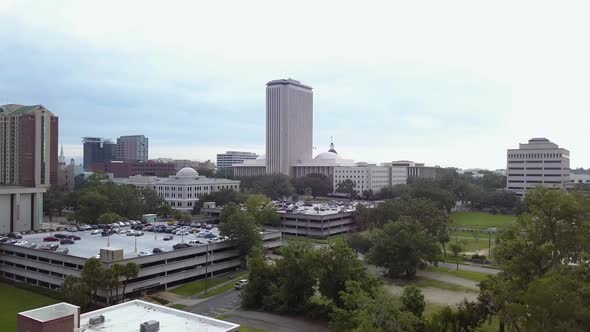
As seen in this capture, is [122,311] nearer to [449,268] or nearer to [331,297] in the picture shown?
[331,297]

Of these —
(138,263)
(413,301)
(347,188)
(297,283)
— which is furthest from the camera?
(347,188)

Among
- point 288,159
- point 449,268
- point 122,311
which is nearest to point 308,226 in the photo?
point 449,268

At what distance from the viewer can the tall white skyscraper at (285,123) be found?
507 ft

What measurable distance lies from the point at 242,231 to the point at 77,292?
19519 millimetres

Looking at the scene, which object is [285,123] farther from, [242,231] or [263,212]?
[242,231]

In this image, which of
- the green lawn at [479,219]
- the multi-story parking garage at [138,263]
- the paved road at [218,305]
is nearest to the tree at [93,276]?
the multi-story parking garage at [138,263]

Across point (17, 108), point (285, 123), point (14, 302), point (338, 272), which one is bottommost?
point (14, 302)

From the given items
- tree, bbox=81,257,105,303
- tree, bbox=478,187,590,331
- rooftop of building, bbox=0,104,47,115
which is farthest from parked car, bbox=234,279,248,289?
rooftop of building, bbox=0,104,47,115

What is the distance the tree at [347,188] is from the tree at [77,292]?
102m

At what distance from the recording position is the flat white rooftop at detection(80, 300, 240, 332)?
24.9m

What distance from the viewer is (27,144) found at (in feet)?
309

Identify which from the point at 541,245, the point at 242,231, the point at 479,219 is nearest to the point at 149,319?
the point at 541,245

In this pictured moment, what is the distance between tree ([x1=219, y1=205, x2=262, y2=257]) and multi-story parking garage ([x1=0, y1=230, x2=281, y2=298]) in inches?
45.9

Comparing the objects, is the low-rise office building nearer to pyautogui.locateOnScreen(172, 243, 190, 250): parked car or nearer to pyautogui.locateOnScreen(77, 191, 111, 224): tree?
pyautogui.locateOnScreen(172, 243, 190, 250): parked car
